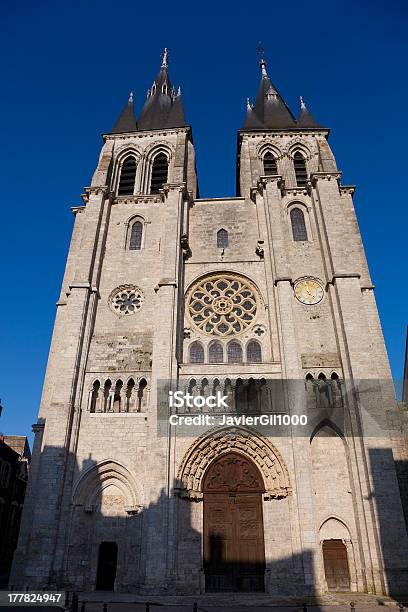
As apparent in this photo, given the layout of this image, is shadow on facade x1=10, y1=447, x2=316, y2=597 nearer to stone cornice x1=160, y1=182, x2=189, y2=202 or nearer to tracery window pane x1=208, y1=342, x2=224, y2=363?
tracery window pane x1=208, y1=342, x2=224, y2=363

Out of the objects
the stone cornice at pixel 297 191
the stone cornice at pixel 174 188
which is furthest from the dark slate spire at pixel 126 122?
the stone cornice at pixel 297 191

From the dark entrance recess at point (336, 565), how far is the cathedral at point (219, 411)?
4 cm

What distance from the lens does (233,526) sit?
45.6 ft

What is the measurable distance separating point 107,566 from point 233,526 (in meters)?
4.06

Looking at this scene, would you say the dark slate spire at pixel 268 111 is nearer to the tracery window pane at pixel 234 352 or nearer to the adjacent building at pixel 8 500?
the tracery window pane at pixel 234 352

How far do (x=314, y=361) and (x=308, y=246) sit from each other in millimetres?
5602

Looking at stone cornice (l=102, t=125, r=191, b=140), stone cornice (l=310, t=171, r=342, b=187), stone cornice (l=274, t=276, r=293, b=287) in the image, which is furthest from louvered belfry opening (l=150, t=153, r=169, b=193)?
stone cornice (l=274, t=276, r=293, b=287)

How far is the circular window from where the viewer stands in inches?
696

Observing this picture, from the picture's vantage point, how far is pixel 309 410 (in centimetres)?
1488

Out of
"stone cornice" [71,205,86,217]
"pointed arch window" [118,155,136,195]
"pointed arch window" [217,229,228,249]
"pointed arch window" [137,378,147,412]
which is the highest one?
"pointed arch window" [118,155,136,195]

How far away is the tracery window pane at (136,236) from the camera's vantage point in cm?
1966

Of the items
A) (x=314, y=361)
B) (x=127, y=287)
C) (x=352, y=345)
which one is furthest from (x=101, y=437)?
(x=352, y=345)

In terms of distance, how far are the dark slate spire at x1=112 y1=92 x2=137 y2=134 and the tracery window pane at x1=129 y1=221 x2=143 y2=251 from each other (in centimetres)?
724

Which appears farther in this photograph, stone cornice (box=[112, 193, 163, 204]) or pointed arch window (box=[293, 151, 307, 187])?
pointed arch window (box=[293, 151, 307, 187])
